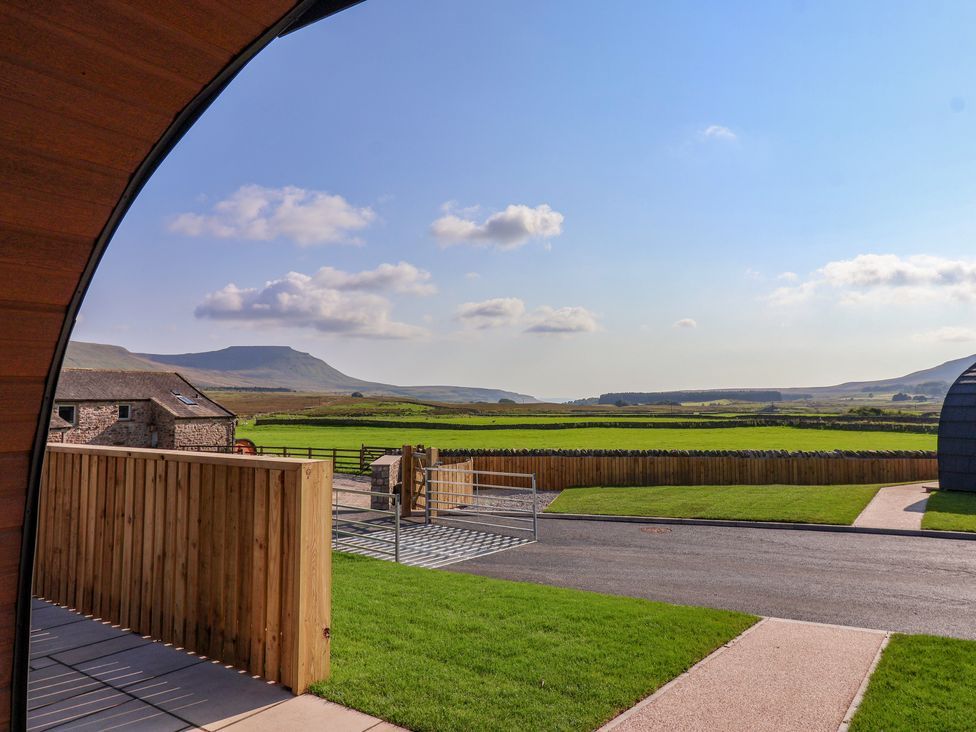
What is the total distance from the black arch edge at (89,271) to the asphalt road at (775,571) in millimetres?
7799

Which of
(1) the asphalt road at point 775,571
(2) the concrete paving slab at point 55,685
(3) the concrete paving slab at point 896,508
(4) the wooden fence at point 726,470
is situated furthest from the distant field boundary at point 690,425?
(2) the concrete paving slab at point 55,685

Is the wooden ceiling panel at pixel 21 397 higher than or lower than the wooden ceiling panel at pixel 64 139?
lower

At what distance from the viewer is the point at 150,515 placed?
6270mm

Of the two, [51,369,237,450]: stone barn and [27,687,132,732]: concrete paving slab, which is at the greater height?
[51,369,237,450]: stone barn

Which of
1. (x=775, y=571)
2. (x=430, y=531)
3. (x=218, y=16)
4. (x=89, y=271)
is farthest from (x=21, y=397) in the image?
(x=430, y=531)

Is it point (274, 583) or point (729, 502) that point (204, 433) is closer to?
point (729, 502)

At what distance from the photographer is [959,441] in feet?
62.7

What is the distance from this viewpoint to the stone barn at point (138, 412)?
31.3 meters

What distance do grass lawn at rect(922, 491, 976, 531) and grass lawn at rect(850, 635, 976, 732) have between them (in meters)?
9.67

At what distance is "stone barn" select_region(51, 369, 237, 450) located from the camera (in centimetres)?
3130

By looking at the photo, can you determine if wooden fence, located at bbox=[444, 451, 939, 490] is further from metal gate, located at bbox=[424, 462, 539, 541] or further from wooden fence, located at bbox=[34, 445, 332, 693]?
wooden fence, located at bbox=[34, 445, 332, 693]

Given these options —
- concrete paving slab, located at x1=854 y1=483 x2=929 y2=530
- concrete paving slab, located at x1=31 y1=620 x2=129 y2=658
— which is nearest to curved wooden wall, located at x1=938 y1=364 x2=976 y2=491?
concrete paving slab, located at x1=854 y1=483 x2=929 y2=530

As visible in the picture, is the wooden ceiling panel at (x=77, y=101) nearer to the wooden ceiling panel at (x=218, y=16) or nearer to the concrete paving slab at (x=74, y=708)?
the wooden ceiling panel at (x=218, y=16)

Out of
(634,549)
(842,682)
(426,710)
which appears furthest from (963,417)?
(426,710)
